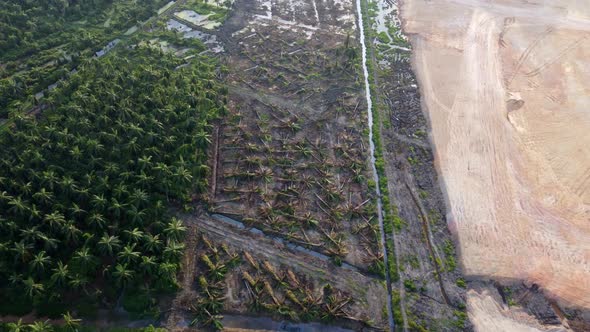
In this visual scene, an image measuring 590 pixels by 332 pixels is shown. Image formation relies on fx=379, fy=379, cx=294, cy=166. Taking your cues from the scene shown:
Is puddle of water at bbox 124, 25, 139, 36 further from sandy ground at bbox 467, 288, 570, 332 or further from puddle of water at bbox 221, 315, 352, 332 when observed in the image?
sandy ground at bbox 467, 288, 570, 332

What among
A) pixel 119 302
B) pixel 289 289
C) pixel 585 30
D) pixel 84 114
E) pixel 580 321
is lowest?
pixel 119 302

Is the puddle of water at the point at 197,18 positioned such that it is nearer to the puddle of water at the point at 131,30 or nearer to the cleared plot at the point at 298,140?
the cleared plot at the point at 298,140

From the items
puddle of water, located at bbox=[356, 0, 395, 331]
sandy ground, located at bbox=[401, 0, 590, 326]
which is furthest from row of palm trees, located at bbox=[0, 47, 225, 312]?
sandy ground, located at bbox=[401, 0, 590, 326]

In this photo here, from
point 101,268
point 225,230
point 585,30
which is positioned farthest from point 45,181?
point 585,30

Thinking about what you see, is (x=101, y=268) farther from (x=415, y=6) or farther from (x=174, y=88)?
(x=415, y=6)

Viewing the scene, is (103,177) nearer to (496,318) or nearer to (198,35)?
(198,35)

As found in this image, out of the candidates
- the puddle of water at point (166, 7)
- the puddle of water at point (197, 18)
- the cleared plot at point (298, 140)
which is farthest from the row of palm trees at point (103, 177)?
the puddle of water at point (166, 7)

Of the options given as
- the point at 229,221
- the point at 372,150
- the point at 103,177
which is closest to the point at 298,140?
the point at 372,150
